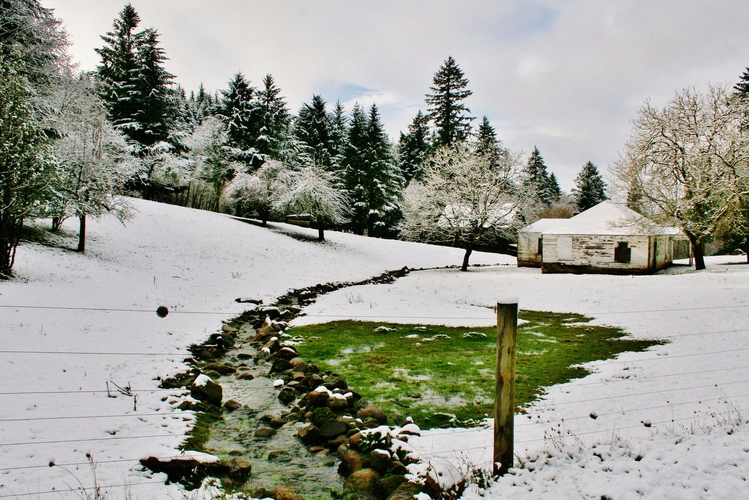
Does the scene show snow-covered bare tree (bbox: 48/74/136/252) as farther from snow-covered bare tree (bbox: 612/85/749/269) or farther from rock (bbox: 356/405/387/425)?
snow-covered bare tree (bbox: 612/85/749/269)

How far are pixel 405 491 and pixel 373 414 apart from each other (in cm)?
226

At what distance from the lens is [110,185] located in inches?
709

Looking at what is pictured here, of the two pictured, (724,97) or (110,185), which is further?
(724,97)

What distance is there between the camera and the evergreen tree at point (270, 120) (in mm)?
41031

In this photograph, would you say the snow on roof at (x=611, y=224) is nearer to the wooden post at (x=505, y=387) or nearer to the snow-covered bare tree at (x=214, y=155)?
the wooden post at (x=505, y=387)

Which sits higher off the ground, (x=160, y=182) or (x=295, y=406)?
(x=160, y=182)

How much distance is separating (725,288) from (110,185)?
2678 centimetres

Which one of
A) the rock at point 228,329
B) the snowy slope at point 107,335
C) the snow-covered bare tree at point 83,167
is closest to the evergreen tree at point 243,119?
the snowy slope at point 107,335

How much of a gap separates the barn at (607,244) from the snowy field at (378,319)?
23.9 feet

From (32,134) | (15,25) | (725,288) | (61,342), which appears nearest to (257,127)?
(15,25)

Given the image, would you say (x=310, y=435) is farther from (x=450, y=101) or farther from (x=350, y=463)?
(x=450, y=101)

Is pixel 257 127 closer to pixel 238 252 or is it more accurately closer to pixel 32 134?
pixel 238 252

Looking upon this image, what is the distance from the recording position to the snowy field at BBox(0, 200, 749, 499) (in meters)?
4.10

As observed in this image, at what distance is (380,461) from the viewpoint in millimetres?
5223
